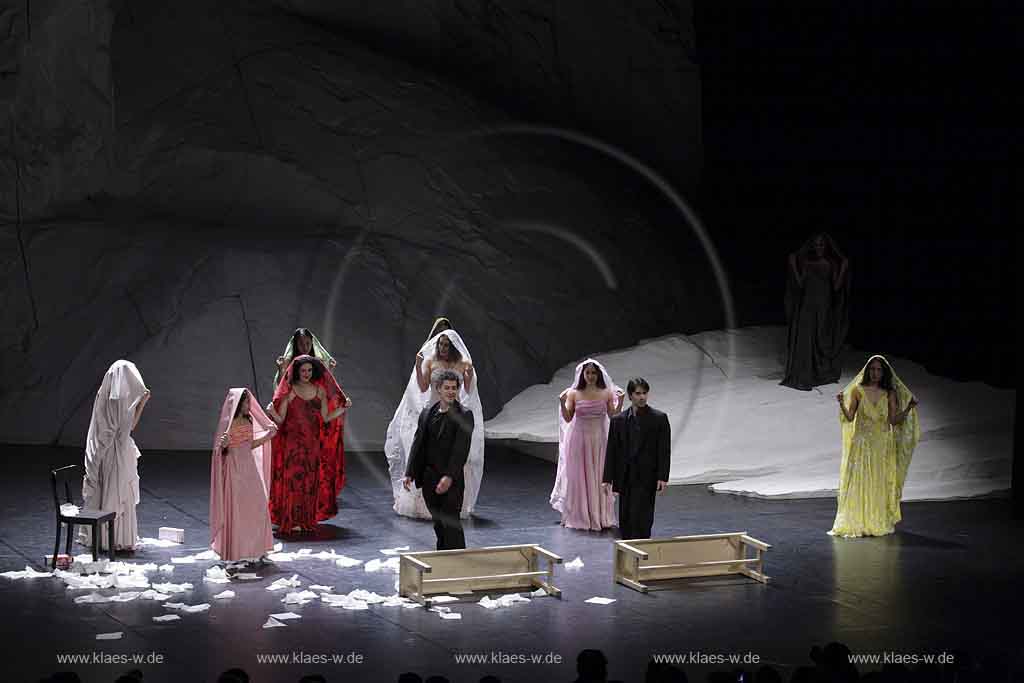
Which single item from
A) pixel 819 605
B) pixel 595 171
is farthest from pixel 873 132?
pixel 819 605

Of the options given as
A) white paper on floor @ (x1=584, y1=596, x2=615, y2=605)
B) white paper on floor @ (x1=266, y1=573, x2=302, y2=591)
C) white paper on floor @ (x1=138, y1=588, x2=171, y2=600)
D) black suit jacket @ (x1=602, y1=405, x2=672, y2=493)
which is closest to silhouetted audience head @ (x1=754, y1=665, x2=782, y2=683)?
white paper on floor @ (x1=584, y1=596, x2=615, y2=605)

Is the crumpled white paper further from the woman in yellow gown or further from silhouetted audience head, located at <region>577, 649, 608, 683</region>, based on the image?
the woman in yellow gown

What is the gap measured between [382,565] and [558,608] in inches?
63.3

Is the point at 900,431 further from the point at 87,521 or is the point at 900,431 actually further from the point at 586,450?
the point at 87,521

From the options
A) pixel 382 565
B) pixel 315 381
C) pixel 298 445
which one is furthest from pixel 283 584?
pixel 315 381

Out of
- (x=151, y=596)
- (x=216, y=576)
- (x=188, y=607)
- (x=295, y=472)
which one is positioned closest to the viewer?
(x=188, y=607)

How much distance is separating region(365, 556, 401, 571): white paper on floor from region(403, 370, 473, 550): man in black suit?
1.89 feet

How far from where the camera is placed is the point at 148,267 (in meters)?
16.3

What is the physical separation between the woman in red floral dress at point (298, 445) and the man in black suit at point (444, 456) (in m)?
1.87

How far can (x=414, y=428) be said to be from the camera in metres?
11.8

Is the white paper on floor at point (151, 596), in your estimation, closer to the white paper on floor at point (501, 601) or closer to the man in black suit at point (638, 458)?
the white paper on floor at point (501, 601)

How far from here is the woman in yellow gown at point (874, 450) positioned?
10820mm

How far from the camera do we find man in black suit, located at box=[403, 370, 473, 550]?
905cm

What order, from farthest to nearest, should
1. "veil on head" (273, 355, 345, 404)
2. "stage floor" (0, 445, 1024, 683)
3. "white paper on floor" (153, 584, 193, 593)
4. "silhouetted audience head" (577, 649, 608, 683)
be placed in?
1. "veil on head" (273, 355, 345, 404)
2. "white paper on floor" (153, 584, 193, 593)
3. "stage floor" (0, 445, 1024, 683)
4. "silhouetted audience head" (577, 649, 608, 683)
